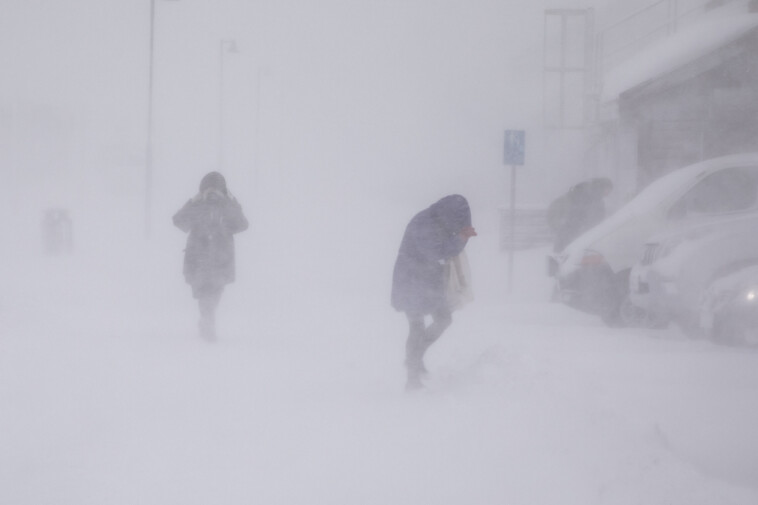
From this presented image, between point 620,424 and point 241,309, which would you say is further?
point 241,309

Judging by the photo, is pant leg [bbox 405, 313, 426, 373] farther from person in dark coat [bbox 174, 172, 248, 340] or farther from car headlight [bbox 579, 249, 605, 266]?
car headlight [bbox 579, 249, 605, 266]

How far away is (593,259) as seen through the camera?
966 cm

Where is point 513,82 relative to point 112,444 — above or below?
above

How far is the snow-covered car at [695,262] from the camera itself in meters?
8.35

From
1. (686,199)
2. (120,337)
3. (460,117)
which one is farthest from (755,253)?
(460,117)

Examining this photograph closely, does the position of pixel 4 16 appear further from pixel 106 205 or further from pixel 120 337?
pixel 120 337

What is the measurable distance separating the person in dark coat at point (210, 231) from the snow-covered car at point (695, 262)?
4445 millimetres

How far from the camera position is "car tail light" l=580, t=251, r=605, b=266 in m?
9.64

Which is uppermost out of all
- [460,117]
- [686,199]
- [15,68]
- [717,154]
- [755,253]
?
[15,68]

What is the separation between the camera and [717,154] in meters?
13.9

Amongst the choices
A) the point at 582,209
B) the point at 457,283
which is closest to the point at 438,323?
the point at 457,283

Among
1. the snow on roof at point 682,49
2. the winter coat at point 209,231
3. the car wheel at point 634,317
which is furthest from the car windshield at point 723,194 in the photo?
the winter coat at point 209,231

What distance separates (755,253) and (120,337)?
6894 millimetres

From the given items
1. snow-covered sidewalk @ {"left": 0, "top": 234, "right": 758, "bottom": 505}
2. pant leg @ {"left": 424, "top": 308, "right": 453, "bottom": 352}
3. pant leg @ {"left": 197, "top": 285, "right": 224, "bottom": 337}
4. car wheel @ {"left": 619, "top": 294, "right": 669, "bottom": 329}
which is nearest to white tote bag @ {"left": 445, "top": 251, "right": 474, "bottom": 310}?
pant leg @ {"left": 424, "top": 308, "right": 453, "bottom": 352}
